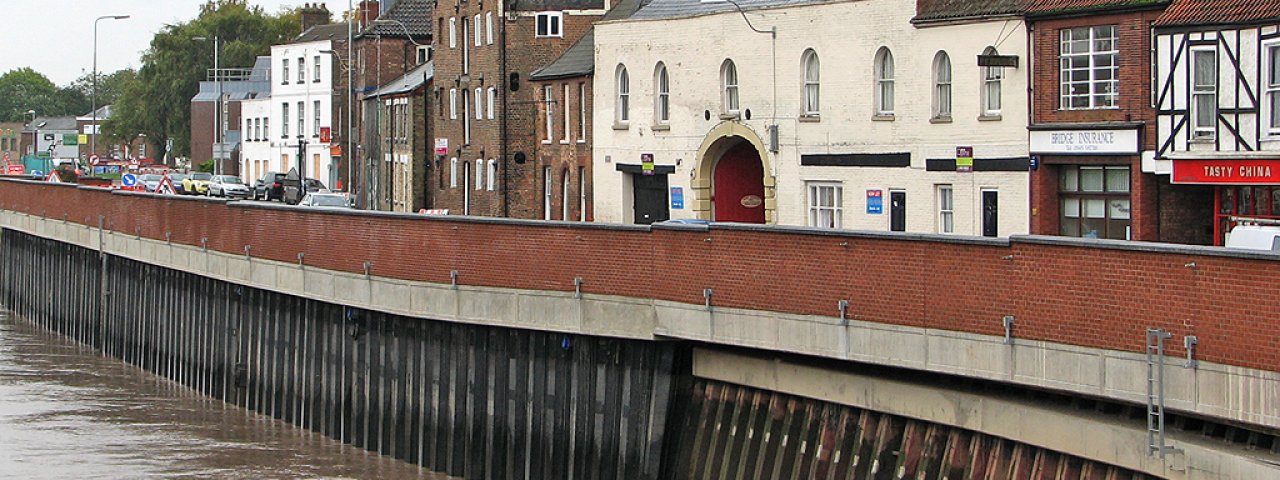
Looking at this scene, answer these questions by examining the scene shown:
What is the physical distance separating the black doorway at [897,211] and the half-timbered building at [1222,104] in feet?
24.0

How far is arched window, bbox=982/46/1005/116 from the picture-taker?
37.3m

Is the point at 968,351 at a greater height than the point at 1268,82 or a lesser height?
lesser

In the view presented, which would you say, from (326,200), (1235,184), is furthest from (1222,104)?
(326,200)

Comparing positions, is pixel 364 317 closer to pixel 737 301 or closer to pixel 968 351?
pixel 737 301

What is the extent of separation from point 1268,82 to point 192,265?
22.6 metres

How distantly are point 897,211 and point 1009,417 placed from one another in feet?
67.1

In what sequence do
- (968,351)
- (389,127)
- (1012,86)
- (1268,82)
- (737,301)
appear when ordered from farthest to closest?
1. (389,127)
2. (1012,86)
3. (1268,82)
4. (737,301)
5. (968,351)

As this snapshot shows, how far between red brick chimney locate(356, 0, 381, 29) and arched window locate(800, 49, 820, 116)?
5293 centimetres

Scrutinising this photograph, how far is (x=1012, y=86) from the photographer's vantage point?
36.6 meters

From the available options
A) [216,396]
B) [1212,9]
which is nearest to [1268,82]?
[1212,9]

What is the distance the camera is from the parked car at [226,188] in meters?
83.7

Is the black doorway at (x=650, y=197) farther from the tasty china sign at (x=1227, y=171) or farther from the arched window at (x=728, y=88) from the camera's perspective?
the tasty china sign at (x=1227, y=171)

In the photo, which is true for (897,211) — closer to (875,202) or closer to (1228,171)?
(875,202)

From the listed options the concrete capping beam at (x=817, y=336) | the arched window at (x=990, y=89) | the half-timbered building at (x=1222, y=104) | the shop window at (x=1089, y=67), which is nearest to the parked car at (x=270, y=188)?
the concrete capping beam at (x=817, y=336)
